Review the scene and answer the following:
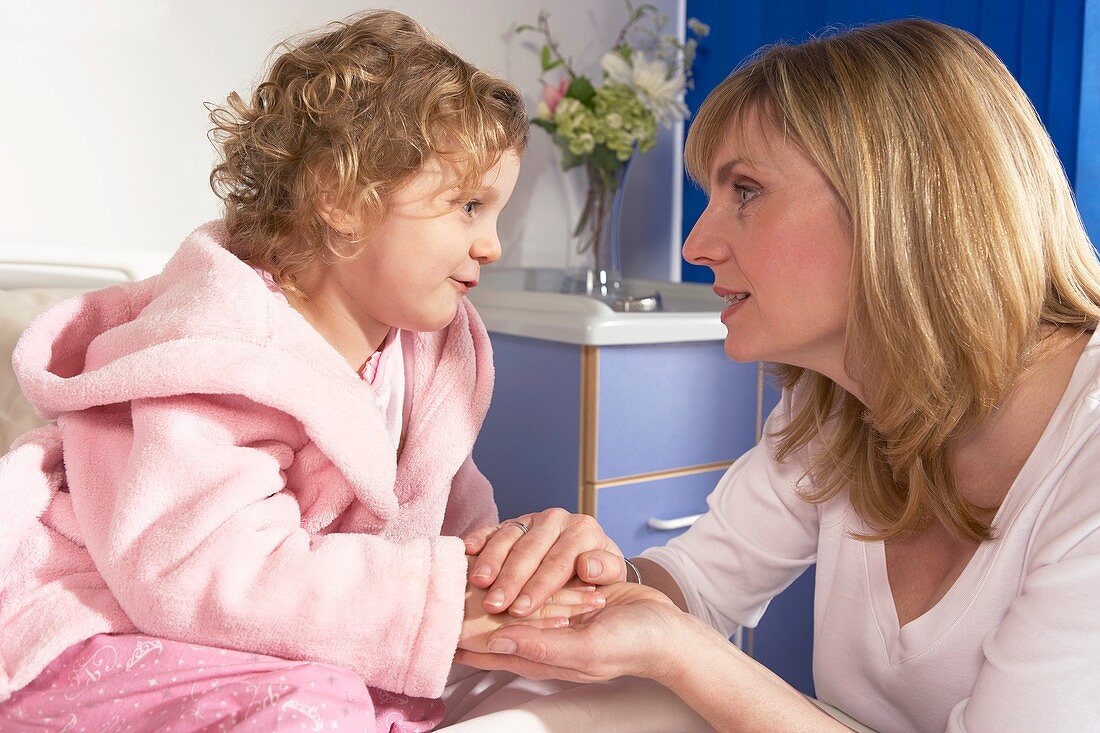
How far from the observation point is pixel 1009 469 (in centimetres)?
91

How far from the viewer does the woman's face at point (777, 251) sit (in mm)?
933

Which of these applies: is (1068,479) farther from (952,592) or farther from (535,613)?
(535,613)

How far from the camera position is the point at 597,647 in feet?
2.40

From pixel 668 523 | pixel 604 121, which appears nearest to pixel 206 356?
pixel 668 523

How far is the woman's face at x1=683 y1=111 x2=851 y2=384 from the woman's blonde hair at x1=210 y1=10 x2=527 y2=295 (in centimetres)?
24

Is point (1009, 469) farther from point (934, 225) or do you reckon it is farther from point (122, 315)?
point (122, 315)

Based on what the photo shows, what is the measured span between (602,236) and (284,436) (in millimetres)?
1426

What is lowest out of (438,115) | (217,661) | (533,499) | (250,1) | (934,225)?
(533,499)

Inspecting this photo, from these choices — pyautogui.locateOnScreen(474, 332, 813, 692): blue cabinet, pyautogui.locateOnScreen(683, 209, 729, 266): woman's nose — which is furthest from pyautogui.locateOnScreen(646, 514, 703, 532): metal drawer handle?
pyautogui.locateOnScreen(683, 209, 729, 266): woman's nose

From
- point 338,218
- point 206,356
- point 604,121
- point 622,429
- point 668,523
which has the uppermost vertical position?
point 604,121

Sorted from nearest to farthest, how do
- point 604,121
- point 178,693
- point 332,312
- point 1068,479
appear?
point 178,693 < point 1068,479 < point 332,312 < point 604,121

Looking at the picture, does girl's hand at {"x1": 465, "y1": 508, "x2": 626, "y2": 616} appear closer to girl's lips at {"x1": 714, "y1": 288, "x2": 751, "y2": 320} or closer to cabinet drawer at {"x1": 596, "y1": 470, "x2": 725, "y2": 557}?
girl's lips at {"x1": 714, "y1": 288, "x2": 751, "y2": 320}

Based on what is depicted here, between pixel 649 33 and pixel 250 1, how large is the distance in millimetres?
935

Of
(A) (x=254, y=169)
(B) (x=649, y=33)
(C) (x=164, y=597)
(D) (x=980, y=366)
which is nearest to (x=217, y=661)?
(C) (x=164, y=597)
